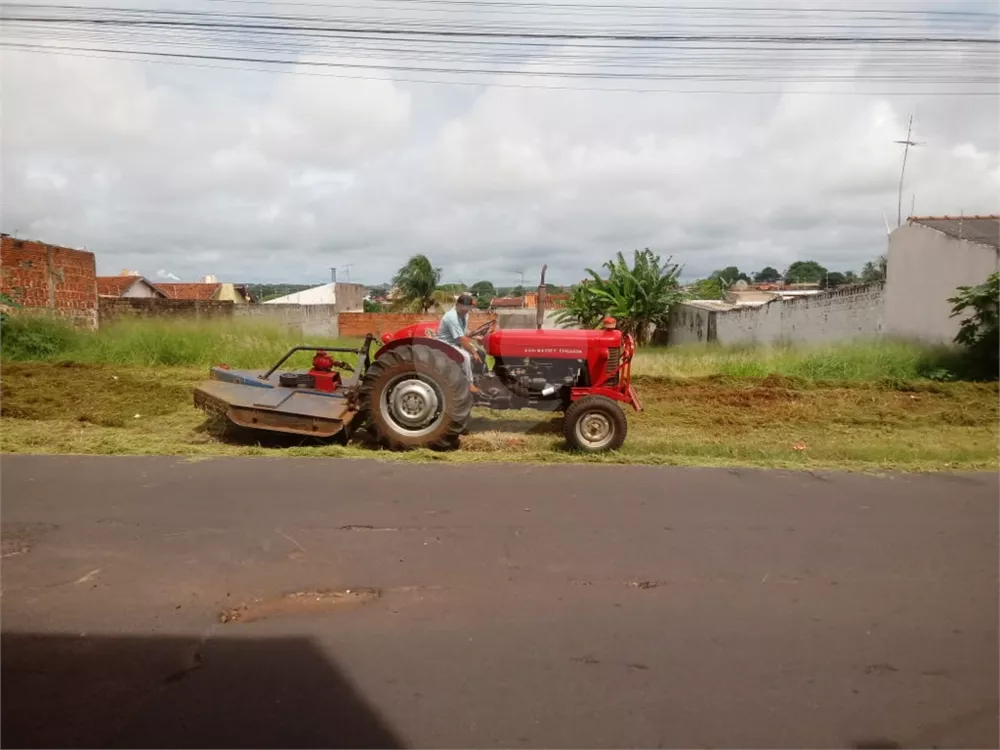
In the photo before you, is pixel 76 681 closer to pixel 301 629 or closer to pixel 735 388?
pixel 301 629

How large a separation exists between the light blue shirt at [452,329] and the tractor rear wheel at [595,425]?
4.81ft

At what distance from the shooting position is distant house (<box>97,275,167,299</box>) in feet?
110

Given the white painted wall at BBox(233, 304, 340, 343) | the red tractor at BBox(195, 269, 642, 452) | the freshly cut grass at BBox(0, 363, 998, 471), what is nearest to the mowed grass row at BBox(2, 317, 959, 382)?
the freshly cut grass at BBox(0, 363, 998, 471)

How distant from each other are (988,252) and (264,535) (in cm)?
1560

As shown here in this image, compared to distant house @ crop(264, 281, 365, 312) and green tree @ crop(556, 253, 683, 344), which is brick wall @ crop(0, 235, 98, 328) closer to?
green tree @ crop(556, 253, 683, 344)

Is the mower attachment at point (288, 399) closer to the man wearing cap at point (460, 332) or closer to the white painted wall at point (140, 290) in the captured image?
the man wearing cap at point (460, 332)

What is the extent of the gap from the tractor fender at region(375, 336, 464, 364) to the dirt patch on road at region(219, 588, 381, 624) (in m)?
3.94

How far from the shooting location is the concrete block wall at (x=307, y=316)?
22203 mm

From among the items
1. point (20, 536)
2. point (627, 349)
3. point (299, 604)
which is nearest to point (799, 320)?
point (627, 349)

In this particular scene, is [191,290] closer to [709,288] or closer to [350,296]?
[350,296]

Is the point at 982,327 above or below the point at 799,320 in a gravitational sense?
below

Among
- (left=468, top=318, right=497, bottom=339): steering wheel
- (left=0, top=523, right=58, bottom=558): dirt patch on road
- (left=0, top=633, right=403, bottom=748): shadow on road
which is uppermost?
(left=468, top=318, right=497, bottom=339): steering wheel

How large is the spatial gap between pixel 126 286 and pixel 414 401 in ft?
107

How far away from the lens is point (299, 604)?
3688 mm
